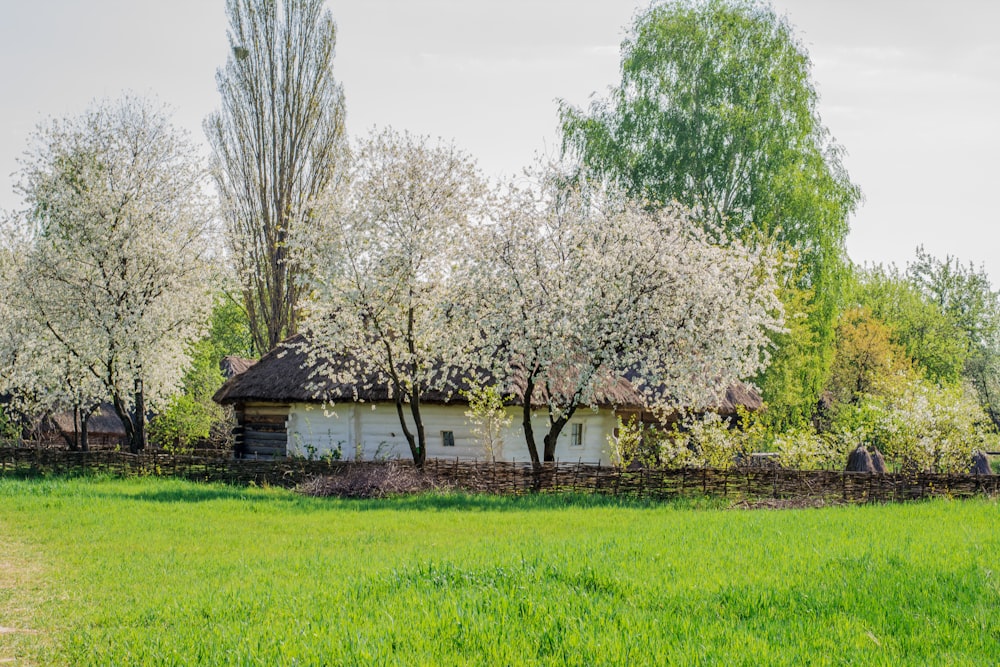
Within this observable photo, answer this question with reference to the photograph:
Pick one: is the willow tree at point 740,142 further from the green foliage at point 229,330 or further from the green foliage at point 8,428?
the green foliage at point 229,330

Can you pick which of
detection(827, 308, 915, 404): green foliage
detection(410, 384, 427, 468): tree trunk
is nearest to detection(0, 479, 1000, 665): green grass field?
detection(410, 384, 427, 468): tree trunk

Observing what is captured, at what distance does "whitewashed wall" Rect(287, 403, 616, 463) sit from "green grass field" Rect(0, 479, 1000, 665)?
34.9 ft

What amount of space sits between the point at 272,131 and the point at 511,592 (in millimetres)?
32144

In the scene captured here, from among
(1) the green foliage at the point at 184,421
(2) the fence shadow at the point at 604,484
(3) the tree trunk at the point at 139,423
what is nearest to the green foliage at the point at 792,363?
(2) the fence shadow at the point at 604,484

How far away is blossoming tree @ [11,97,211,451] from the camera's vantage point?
23.9 metres

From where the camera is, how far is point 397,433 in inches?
992

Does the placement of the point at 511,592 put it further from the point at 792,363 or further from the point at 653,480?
the point at 792,363

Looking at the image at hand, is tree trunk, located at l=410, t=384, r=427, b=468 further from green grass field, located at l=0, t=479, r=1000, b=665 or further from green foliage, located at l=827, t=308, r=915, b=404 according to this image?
green foliage, located at l=827, t=308, r=915, b=404

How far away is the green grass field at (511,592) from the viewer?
633cm

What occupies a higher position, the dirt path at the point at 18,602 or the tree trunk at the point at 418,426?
the tree trunk at the point at 418,426

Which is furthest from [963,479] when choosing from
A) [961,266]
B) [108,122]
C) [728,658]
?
[961,266]

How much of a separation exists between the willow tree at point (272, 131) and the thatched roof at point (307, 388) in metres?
8.20

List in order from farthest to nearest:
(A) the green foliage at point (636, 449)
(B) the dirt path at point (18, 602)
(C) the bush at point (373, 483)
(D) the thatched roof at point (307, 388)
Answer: (D) the thatched roof at point (307, 388), (A) the green foliage at point (636, 449), (C) the bush at point (373, 483), (B) the dirt path at point (18, 602)

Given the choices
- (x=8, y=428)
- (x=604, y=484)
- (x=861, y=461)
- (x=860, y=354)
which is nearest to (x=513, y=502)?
(x=604, y=484)
